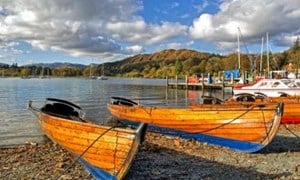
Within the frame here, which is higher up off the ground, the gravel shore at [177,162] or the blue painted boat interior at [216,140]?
the blue painted boat interior at [216,140]

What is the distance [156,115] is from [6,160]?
21.6 feet

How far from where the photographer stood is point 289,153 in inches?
511

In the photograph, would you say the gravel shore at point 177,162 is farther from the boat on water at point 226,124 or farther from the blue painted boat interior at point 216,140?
the boat on water at point 226,124

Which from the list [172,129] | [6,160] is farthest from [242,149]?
[6,160]

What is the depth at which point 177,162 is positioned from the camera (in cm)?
1166

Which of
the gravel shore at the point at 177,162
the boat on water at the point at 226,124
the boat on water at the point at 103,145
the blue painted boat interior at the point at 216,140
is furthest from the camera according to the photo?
the blue painted boat interior at the point at 216,140

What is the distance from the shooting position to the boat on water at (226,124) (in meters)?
12.6

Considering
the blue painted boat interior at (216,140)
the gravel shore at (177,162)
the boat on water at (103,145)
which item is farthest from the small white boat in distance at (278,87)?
the boat on water at (103,145)

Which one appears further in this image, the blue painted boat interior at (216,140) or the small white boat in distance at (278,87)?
the small white boat in distance at (278,87)

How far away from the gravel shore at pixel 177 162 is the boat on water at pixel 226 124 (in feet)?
1.23

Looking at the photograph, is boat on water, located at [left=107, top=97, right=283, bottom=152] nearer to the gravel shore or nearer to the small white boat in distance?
the gravel shore

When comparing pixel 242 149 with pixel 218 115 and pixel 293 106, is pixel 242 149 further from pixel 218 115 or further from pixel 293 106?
pixel 293 106

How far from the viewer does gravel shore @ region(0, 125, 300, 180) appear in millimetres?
10258

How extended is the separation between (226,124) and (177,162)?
9.45 feet
